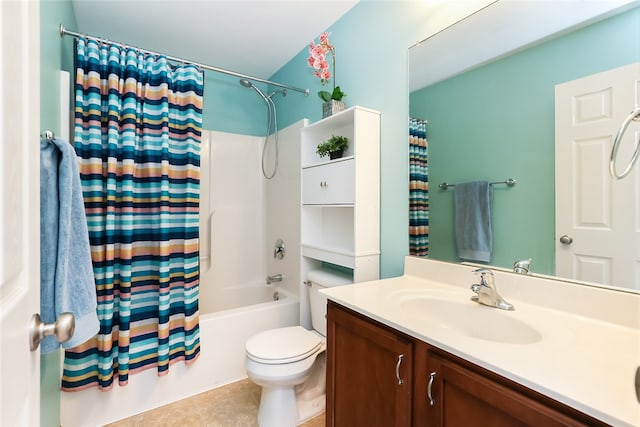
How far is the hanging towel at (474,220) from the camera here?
1.26 meters

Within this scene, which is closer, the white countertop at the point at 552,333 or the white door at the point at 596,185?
the white countertop at the point at 552,333

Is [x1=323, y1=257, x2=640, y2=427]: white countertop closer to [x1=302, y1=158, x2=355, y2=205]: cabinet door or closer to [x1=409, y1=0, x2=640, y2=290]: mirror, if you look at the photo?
[x1=409, y1=0, x2=640, y2=290]: mirror

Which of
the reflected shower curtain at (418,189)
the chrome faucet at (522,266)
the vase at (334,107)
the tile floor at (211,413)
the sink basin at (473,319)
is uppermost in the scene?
the vase at (334,107)

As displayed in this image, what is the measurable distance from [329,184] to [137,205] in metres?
1.11

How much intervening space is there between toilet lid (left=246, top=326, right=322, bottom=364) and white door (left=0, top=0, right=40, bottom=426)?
1007 millimetres

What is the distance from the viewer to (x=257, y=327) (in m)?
2.02

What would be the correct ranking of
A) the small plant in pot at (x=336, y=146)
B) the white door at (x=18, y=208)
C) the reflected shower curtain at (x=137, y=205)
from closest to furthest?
the white door at (x=18, y=208) → the reflected shower curtain at (x=137, y=205) → the small plant in pot at (x=336, y=146)

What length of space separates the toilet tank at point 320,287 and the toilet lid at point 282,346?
11 centimetres

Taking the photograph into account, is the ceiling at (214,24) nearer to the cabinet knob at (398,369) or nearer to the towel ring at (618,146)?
the towel ring at (618,146)

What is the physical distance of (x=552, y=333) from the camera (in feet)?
2.82

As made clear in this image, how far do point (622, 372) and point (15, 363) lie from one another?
3.73ft

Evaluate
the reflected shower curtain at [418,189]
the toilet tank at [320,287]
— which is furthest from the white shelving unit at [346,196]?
the reflected shower curtain at [418,189]

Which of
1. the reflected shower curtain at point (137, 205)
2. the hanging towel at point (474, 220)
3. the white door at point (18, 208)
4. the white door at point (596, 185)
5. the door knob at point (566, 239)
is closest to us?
the white door at point (18, 208)

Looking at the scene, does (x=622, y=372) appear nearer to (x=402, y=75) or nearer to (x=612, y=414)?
(x=612, y=414)
